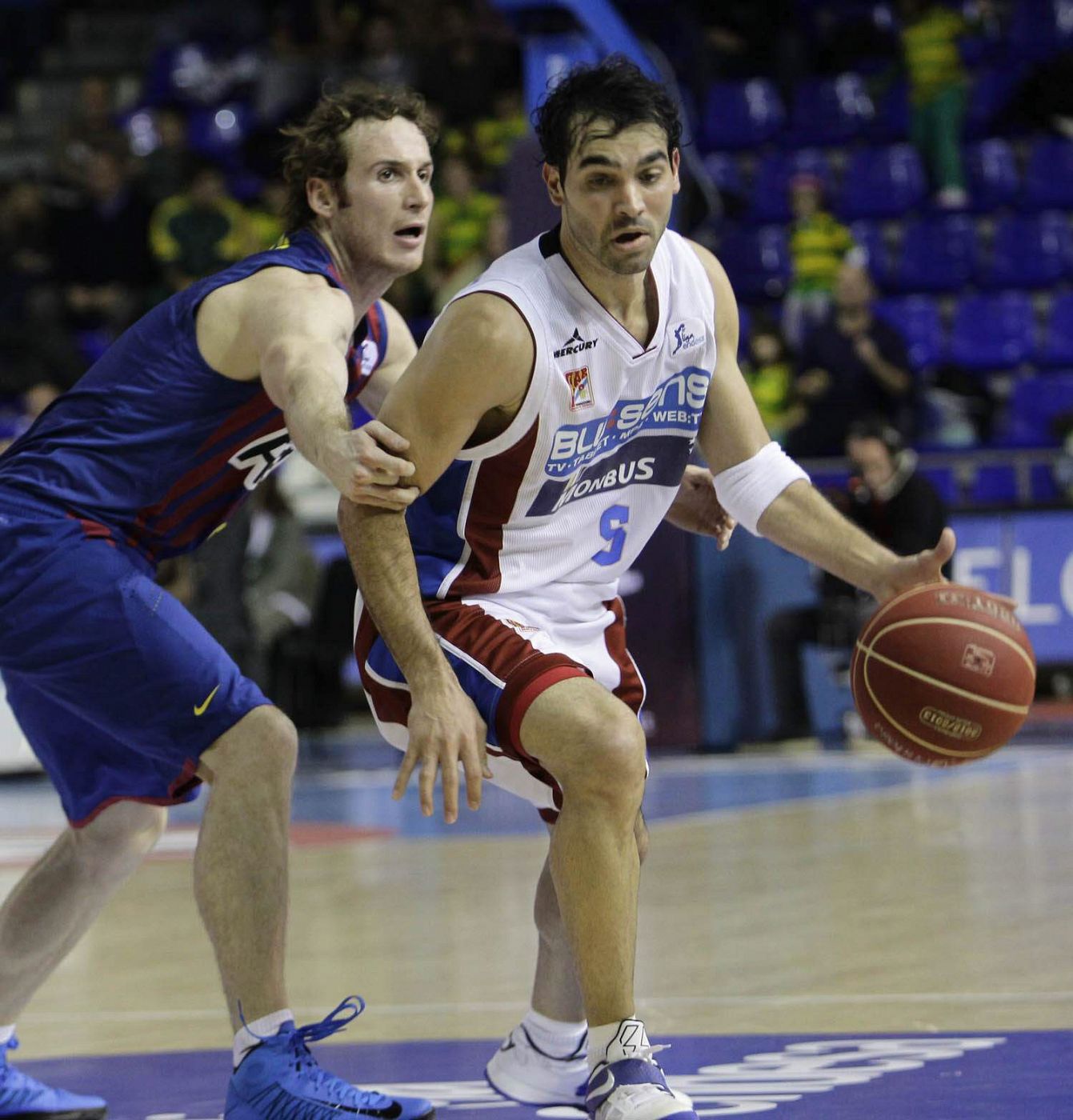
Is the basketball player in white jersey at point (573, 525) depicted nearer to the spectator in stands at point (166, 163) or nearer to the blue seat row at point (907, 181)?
the blue seat row at point (907, 181)

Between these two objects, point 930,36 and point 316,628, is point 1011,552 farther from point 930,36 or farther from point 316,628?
point 930,36

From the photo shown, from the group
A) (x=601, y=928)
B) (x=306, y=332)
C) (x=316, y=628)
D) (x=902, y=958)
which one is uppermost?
(x=306, y=332)

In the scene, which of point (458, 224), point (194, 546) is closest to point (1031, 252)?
point (458, 224)

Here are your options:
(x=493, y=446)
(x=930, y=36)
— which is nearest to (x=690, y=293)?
(x=493, y=446)

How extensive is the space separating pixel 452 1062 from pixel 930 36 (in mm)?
12042

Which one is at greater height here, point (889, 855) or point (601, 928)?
point (601, 928)

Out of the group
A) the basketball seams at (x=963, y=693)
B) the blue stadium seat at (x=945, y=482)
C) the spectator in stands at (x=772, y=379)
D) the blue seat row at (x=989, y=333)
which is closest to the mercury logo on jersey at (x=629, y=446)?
the basketball seams at (x=963, y=693)

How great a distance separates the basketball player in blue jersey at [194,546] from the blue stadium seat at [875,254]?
10569 millimetres

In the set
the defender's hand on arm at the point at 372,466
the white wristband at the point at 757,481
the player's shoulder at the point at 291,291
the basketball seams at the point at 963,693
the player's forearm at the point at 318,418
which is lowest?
the basketball seams at the point at 963,693

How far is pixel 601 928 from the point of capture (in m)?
3.51

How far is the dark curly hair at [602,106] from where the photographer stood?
3.74 m

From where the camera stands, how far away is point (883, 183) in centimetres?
1492

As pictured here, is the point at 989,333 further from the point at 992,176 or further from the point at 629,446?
the point at 629,446

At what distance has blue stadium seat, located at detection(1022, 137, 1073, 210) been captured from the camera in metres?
14.5
